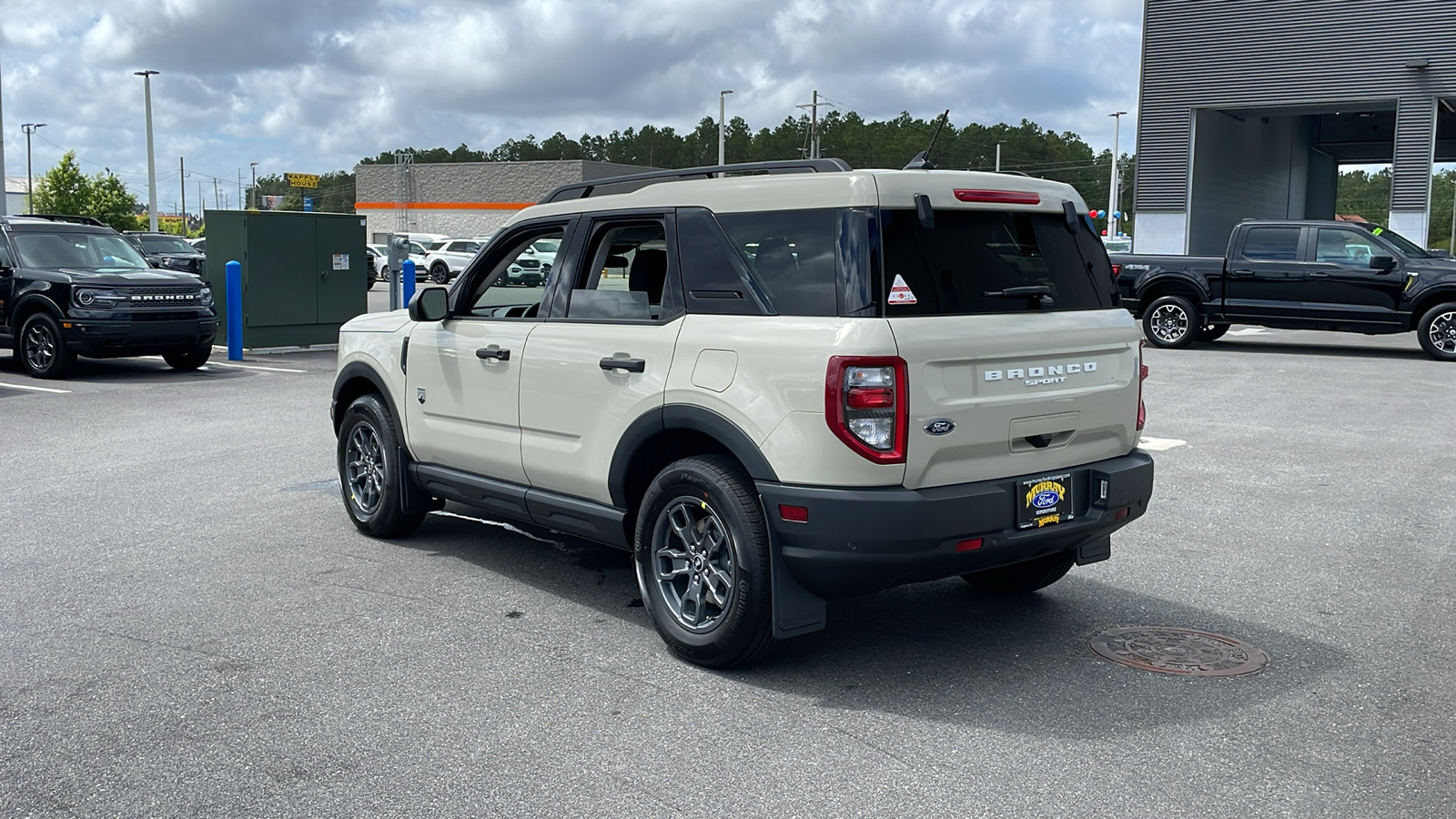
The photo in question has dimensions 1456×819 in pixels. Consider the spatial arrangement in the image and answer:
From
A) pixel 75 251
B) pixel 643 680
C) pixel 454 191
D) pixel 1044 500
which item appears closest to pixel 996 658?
pixel 1044 500

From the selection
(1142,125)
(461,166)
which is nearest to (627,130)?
(461,166)

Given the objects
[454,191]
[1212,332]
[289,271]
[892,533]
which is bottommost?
[1212,332]

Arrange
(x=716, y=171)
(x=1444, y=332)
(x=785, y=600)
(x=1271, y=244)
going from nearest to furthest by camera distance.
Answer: (x=785, y=600) < (x=716, y=171) < (x=1444, y=332) < (x=1271, y=244)

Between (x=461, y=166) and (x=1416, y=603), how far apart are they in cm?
6817

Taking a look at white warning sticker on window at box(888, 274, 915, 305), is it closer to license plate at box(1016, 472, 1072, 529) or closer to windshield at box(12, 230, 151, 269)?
license plate at box(1016, 472, 1072, 529)

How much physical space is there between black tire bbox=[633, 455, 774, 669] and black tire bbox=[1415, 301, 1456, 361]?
1559cm

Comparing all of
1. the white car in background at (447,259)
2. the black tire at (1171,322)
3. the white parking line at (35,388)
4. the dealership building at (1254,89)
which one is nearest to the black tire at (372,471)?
the white parking line at (35,388)

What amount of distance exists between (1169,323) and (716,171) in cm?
1548

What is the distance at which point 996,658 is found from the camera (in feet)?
16.3

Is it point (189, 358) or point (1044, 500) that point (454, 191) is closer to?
point (189, 358)

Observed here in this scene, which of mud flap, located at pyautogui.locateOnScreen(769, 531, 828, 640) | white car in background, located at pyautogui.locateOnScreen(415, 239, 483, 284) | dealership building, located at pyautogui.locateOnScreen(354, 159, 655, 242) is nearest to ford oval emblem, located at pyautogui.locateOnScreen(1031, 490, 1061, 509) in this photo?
mud flap, located at pyautogui.locateOnScreen(769, 531, 828, 640)

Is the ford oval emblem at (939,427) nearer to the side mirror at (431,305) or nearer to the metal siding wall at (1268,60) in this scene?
the side mirror at (431,305)

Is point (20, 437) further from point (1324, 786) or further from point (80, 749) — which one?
point (1324, 786)

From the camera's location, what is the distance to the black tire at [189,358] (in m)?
15.4
